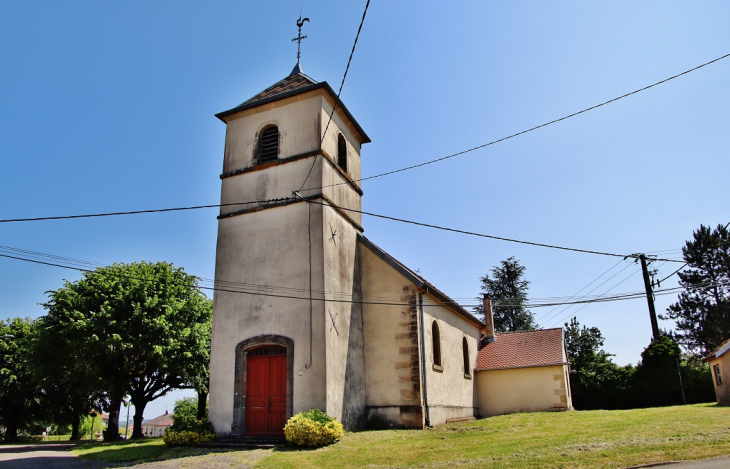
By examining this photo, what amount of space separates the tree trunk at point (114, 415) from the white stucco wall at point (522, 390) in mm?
18065

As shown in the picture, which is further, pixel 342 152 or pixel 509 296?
pixel 509 296

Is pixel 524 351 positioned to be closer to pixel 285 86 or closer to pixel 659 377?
pixel 659 377

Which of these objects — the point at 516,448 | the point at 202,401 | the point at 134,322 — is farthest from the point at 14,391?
the point at 516,448

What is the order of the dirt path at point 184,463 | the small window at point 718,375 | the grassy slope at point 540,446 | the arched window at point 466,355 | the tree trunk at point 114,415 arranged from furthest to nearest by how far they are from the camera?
1. the tree trunk at point 114,415
2. the arched window at point 466,355
3. the small window at point 718,375
4. the dirt path at point 184,463
5. the grassy slope at point 540,446

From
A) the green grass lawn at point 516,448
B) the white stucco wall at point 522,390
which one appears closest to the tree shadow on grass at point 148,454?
the green grass lawn at point 516,448

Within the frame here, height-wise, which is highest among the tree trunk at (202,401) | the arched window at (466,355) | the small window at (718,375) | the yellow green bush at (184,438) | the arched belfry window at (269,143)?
the arched belfry window at (269,143)

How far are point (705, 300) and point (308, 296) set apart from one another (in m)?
40.5

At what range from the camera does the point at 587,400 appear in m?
29.5

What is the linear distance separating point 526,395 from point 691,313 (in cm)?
2689

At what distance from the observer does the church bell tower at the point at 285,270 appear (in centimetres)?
1595

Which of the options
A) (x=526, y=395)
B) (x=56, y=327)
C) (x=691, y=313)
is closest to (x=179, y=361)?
(x=56, y=327)

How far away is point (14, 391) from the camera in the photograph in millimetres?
31078

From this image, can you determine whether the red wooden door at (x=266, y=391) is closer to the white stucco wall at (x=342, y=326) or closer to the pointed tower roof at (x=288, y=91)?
the white stucco wall at (x=342, y=326)

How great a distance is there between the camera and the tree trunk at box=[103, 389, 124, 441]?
84.0ft
